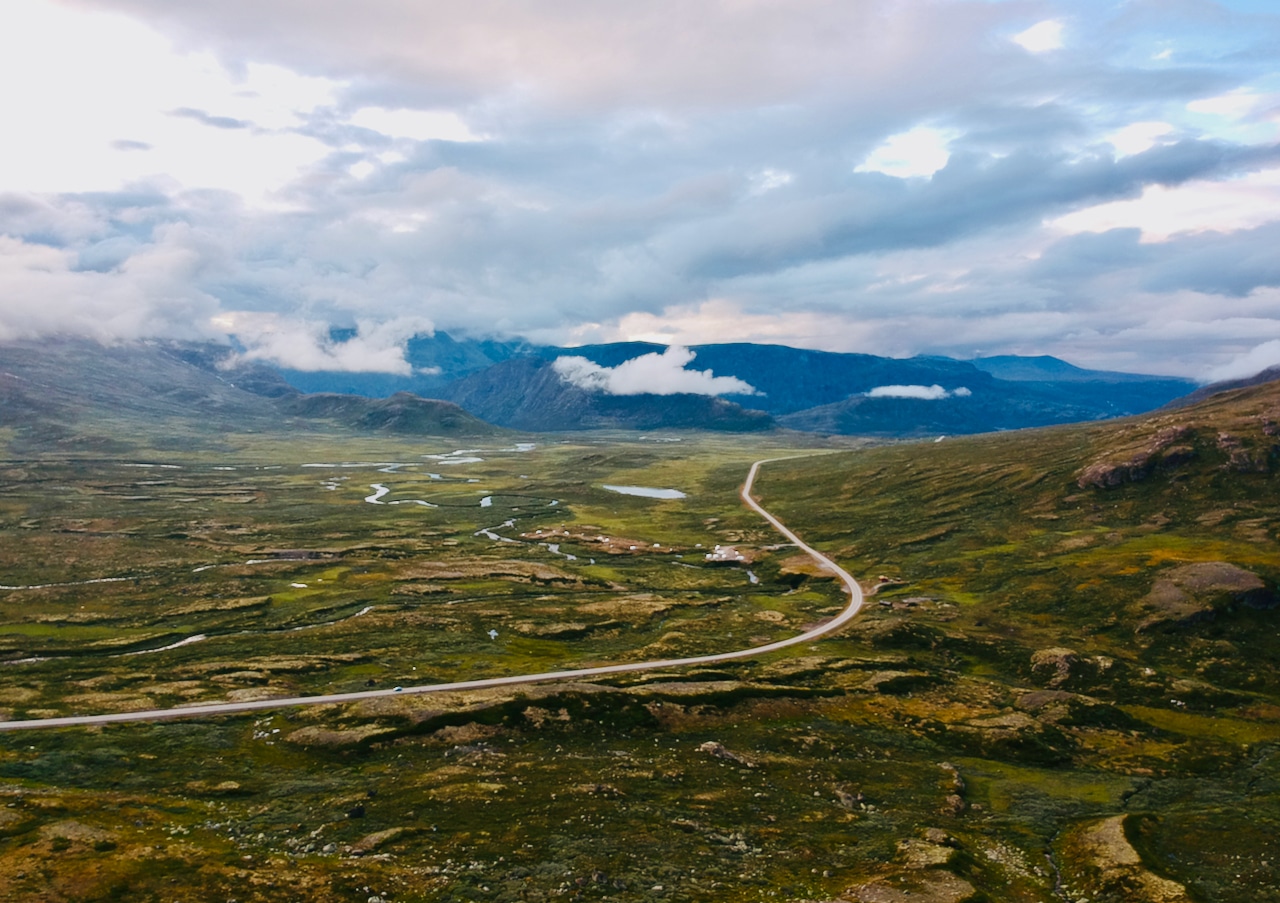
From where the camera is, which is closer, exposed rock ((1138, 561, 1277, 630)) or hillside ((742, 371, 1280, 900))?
hillside ((742, 371, 1280, 900))

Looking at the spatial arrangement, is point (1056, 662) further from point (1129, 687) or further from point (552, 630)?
point (552, 630)

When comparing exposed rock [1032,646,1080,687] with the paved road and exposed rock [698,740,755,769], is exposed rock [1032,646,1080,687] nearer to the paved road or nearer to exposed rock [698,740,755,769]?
the paved road

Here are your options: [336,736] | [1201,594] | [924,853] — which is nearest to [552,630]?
[336,736]

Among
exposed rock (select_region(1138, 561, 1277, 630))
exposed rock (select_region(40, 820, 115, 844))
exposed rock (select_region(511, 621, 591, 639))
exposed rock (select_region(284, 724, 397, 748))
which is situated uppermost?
exposed rock (select_region(1138, 561, 1277, 630))

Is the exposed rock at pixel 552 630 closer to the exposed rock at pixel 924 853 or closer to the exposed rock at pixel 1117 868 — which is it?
the exposed rock at pixel 924 853

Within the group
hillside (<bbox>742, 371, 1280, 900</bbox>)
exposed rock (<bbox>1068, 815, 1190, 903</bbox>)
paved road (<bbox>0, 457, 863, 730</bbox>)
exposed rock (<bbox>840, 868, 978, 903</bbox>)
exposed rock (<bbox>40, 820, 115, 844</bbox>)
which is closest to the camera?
exposed rock (<bbox>840, 868, 978, 903</bbox>)

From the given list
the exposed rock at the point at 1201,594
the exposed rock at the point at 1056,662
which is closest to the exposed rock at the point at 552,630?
the exposed rock at the point at 1056,662

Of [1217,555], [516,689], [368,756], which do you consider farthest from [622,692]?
[1217,555]

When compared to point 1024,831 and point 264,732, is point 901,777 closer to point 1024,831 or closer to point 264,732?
point 1024,831

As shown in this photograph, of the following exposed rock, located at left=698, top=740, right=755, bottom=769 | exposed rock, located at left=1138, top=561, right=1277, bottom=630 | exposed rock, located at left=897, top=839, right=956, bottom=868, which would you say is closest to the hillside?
exposed rock, located at left=1138, top=561, right=1277, bottom=630
